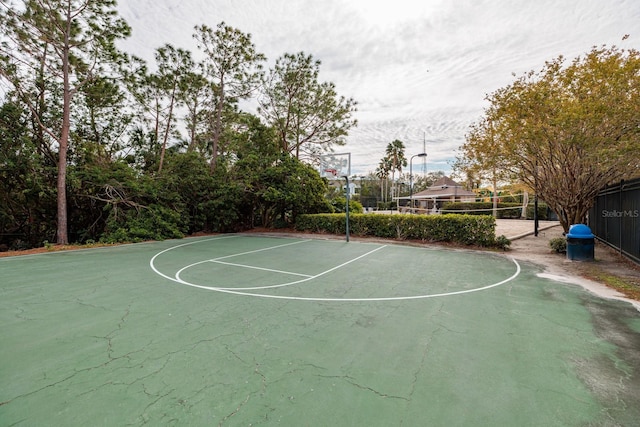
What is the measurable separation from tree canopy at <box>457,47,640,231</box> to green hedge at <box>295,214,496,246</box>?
1958mm

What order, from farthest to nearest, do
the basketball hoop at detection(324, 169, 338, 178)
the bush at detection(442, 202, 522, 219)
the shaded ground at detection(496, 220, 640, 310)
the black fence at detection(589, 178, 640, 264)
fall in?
the bush at detection(442, 202, 522, 219) → the basketball hoop at detection(324, 169, 338, 178) → the black fence at detection(589, 178, 640, 264) → the shaded ground at detection(496, 220, 640, 310)

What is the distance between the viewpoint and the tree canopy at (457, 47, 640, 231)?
6.79 meters

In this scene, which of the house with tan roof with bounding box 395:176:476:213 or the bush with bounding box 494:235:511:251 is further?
the house with tan roof with bounding box 395:176:476:213

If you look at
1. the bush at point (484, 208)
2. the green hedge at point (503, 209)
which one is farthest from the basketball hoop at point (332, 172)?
the bush at point (484, 208)

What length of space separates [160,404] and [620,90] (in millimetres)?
10820

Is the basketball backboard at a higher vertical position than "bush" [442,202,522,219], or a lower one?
higher

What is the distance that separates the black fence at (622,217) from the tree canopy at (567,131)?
48 cm

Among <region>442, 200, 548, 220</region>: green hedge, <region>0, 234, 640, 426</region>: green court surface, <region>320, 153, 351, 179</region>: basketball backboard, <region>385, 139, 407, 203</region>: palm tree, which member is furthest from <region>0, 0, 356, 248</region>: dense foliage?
<region>385, 139, 407, 203</region>: palm tree

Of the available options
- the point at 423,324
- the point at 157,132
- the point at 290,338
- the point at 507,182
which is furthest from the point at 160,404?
the point at 157,132

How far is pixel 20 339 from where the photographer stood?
3197 mm

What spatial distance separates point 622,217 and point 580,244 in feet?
5.19

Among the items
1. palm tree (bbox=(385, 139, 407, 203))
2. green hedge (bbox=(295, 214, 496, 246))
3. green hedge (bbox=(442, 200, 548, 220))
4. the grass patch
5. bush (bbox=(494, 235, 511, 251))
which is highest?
palm tree (bbox=(385, 139, 407, 203))

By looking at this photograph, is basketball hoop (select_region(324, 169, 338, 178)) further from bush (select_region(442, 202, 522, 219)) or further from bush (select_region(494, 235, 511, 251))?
bush (select_region(442, 202, 522, 219))

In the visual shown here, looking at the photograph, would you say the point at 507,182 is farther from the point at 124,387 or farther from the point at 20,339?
the point at 20,339
